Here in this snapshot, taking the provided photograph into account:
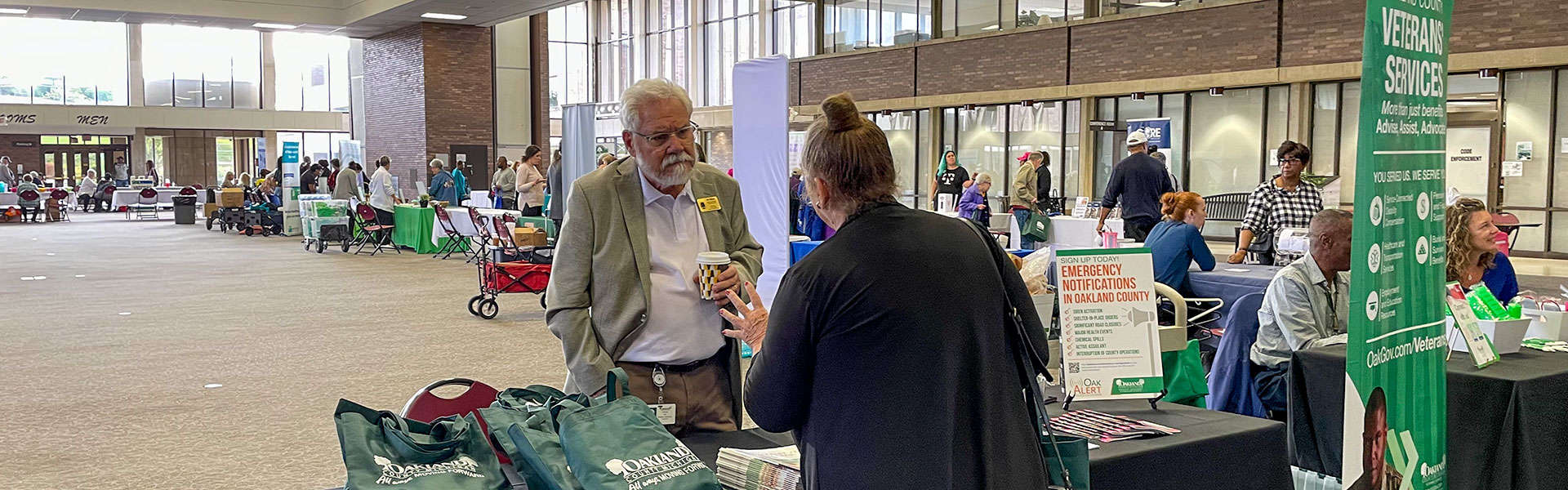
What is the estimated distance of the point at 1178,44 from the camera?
57.6 ft

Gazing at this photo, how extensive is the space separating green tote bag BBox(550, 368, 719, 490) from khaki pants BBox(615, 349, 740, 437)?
64cm

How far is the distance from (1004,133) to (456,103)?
32.5ft

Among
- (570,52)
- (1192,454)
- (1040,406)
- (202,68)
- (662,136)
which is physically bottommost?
(1192,454)

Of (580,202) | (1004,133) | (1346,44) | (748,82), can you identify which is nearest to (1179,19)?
(1346,44)

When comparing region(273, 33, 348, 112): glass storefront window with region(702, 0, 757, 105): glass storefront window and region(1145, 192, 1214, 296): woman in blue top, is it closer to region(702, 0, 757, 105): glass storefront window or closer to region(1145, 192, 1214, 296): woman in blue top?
region(702, 0, 757, 105): glass storefront window

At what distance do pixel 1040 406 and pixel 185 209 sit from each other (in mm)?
27504

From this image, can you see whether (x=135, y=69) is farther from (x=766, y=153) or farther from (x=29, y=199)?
(x=766, y=153)

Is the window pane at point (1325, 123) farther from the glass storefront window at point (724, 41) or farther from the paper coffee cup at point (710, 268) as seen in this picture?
the glass storefront window at point (724, 41)

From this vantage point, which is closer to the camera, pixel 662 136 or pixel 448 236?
pixel 662 136

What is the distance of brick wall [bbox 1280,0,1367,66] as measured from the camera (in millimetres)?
15273

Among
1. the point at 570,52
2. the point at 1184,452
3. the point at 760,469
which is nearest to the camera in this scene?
the point at 760,469

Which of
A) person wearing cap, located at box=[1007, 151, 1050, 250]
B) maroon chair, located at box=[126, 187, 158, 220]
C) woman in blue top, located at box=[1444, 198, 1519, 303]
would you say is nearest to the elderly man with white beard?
woman in blue top, located at box=[1444, 198, 1519, 303]

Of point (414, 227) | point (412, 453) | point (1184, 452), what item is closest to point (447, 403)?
point (412, 453)

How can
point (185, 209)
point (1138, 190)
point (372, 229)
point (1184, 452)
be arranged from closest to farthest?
point (1184, 452) < point (1138, 190) < point (372, 229) < point (185, 209)
